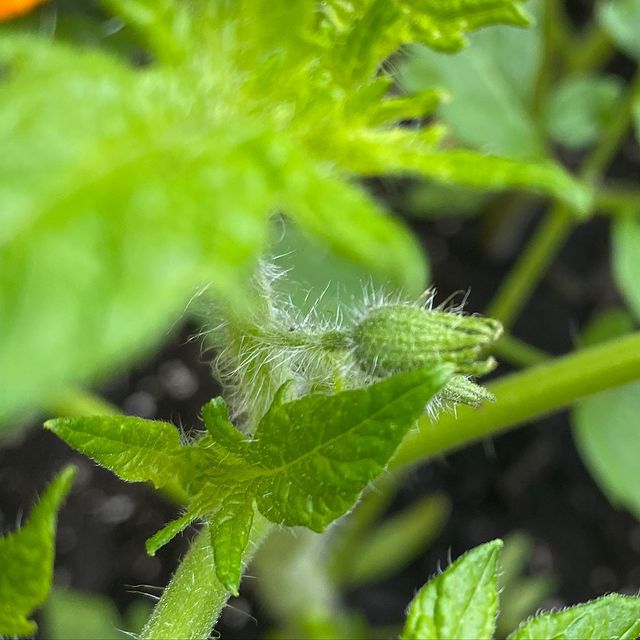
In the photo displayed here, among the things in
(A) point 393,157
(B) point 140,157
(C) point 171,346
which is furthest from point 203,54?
(C) point 171,346

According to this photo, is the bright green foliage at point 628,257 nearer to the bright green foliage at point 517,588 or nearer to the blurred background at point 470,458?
the blurred background at point 470,458

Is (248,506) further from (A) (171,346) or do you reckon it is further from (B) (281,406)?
(A) (171,346)

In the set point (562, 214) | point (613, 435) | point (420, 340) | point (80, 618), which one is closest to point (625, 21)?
point (562, 214)

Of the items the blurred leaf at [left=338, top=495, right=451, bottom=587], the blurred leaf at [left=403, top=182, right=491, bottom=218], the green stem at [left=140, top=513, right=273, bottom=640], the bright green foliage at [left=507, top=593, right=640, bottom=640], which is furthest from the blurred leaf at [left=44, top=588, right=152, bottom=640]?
the blurred leaf at [left=403, top=182, right=491, bottom=218]

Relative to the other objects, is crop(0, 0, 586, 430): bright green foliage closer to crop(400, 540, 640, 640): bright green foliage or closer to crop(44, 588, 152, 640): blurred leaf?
crop(400, 540, 640, 640): bright green foliage

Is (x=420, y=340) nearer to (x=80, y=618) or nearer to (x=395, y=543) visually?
(x=80, y=618)
